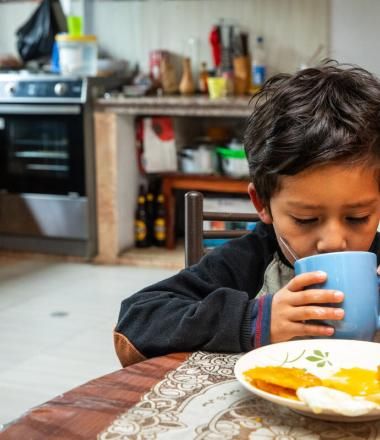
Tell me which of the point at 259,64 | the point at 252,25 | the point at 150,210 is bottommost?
the point at 150,210

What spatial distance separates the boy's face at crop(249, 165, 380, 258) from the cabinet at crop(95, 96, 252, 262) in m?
3.23

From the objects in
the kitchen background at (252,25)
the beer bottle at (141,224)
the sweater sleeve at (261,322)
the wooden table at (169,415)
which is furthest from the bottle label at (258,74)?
the wooden table at (169,415)

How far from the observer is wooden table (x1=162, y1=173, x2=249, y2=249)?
14.2ft

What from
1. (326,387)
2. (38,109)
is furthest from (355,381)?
(38,109)

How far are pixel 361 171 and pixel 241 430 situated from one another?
0.41 metres

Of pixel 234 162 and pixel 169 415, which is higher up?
pixel 169 415

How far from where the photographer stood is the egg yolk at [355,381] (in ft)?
2.46

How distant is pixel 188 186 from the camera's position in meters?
4.54

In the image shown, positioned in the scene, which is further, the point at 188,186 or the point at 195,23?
the point at 195,23

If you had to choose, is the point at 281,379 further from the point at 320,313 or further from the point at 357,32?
the point at 357,32

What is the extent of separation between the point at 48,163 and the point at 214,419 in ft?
13.1

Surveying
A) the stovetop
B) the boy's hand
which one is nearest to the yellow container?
the stovetop

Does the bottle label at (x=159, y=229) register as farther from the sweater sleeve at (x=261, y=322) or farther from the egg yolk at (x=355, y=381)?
the egg yolk at (x=355, y=381)

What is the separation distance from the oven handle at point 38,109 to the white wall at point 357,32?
1.54 metres
